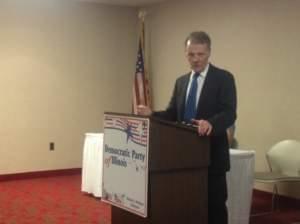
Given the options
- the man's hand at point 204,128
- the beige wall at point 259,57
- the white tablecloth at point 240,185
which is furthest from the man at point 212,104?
the beige wall at point 259,57

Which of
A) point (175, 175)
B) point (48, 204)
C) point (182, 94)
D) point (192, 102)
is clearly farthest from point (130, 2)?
point (175, 175)

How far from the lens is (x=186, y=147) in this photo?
8.32 ft

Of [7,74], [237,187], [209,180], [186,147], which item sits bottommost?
[237,187]

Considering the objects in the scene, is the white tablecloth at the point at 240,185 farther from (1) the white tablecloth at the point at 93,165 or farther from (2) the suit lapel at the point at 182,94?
(1) the white tablecloth at the point at 93,165

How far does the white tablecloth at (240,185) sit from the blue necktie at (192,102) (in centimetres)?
151

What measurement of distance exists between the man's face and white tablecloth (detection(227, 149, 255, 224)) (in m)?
1.68

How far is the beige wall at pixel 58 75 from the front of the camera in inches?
278

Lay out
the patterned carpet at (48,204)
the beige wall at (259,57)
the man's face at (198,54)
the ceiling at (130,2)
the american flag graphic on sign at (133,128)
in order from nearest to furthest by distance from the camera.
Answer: the american flag graphic on sign at (133,128) < the man's face at (198,54) < the patterned carpet at (48,204) < the beige wall at (259,57) < the ceiling at (130,2)

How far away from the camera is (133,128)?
2.55m

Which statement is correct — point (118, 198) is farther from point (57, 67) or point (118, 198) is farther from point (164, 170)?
point (57, 67)

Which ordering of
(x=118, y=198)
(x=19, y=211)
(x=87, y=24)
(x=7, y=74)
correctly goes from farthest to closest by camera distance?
(x=87, y=24) → (x=7, y=74) → (x=19, y=211) → (x=118, y=198)

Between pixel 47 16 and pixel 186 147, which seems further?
pixel 47 16

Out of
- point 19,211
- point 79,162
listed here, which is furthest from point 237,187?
point 79,162

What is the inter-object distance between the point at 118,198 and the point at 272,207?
301 cm
